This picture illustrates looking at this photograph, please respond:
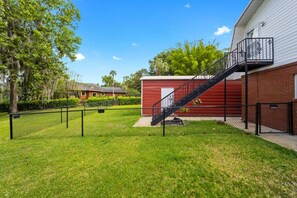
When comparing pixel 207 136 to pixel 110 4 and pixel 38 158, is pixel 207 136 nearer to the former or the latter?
pixel 38 158

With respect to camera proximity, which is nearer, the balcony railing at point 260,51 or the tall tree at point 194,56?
the balcony railing at point 260,51

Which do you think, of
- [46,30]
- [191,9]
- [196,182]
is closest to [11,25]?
[46,30]

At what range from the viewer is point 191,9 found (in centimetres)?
1830

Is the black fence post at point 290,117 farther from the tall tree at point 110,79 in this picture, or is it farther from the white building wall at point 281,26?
the tall tree at point 110,79

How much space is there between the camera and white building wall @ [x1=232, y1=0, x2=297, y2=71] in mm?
6262

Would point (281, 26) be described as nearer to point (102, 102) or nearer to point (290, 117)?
point (290, 117)

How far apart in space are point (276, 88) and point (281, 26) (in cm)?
249

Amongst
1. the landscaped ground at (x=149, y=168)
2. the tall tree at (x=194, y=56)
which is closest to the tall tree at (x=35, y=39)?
the landscaped ground at (x=149, y=168)

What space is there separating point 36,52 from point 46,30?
8.18 ft

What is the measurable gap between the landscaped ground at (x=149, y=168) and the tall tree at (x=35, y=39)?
11396mm

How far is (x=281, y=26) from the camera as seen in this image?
6.91 m

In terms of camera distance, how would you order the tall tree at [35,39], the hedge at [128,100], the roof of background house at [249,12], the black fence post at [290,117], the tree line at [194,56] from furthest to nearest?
the hedge at [128,100] < the tree line at [194,56] < the tall tree at [35,39] < the roof of background house at [249,12] < the black fence post at [290,117]

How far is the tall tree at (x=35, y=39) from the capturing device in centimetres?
1363

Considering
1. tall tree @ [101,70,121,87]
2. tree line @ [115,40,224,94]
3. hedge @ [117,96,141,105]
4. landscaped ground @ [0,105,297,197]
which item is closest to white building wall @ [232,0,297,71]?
landscaped ground @ [0,105,297,197]
